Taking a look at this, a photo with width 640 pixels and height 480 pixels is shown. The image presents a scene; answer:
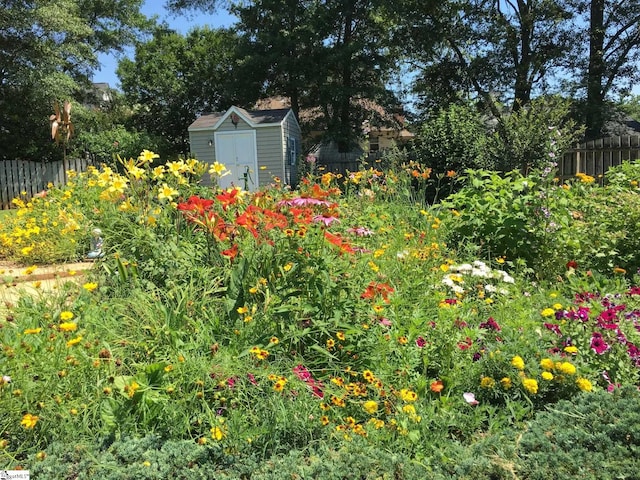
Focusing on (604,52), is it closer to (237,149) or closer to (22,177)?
(237,149)

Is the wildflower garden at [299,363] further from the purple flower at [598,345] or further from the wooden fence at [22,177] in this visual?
the wooden fence at [22,177]

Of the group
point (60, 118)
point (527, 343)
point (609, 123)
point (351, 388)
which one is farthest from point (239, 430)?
point (609, 123)

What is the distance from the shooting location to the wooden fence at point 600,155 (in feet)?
30.9

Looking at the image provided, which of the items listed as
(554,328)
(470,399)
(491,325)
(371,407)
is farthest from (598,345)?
(371,407)

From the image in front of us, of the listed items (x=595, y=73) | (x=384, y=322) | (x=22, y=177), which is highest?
(x=595, y=73)

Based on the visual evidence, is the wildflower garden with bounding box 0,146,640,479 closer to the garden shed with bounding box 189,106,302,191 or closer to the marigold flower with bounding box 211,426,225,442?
the marigold flower with bounding box 211,426,225,442

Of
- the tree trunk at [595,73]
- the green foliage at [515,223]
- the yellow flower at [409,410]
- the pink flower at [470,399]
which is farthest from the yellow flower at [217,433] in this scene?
the tree trunk at [595,73]

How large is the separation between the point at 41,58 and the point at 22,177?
13.9 feet

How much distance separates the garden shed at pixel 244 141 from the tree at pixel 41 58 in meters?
4.41

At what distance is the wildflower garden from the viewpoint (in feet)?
4.95

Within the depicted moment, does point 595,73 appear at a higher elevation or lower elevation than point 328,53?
lower

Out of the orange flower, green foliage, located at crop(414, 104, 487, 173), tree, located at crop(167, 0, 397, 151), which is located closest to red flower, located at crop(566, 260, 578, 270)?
the orange flower

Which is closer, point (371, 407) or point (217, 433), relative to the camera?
point (217, 433)

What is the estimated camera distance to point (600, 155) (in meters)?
9.80
